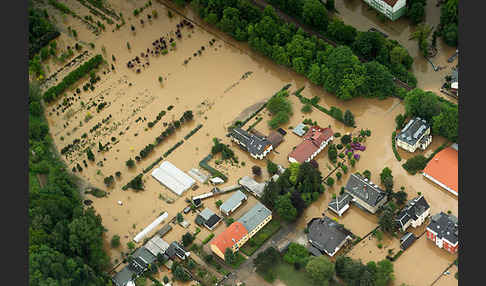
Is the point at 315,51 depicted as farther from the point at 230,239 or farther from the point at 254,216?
the point at 230,239

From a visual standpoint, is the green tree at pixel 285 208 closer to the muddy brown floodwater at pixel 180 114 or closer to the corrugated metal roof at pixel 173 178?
the muddy brown floodwater at pixel 180 114

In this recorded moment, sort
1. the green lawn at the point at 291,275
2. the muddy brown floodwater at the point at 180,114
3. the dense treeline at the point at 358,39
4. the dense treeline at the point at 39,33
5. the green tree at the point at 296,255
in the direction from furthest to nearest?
1. the dense treeline at the point at 39,33
2. the dense treeline at the point at 358,39
3. the muddy brown floodwater at the point at 180,114
4. the green tree at the point at 296,255
5. the green lawn at the point at 291,275

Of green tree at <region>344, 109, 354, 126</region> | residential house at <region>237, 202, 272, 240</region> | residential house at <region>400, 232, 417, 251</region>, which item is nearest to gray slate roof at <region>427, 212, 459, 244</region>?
residential house at <region>400, 232, 417, 251</region>

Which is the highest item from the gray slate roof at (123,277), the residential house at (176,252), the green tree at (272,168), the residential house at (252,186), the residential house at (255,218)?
the green tree at (272,168)

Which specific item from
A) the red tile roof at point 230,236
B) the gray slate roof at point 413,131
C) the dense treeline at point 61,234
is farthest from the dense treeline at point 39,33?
the gray slate roof at point 413,131

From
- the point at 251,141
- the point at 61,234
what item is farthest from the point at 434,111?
the point at 61,234

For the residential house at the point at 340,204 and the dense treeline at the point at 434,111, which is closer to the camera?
the residential house at the point at 340,204

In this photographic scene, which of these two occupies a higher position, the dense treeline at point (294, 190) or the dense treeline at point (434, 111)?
the dense treeline at point (434, 111)

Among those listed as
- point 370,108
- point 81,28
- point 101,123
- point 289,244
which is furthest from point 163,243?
point 81,28
